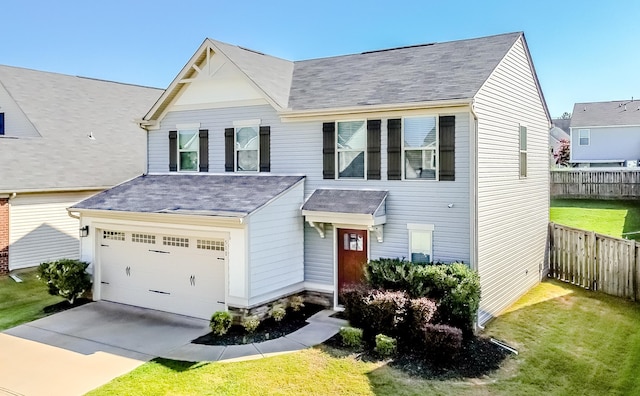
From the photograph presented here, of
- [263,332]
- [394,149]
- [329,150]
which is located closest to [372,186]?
[394,149]

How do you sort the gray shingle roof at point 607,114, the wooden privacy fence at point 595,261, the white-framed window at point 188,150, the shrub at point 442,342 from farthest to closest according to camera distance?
1. the gray shingle roof at point 607,114
2. the white-framed window at point 188,150
3. the wooden privacy fence at point 595,261
4. the shrub at point 442,342

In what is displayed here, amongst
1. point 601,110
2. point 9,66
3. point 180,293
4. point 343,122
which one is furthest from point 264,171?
point 601,110

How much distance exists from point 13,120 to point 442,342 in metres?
21.9

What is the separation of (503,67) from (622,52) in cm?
1629

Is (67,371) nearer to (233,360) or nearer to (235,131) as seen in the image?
(233,360)

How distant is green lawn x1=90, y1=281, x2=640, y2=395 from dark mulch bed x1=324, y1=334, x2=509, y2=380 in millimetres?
234

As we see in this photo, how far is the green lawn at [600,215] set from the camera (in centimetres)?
2145

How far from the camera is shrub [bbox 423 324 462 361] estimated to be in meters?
10.3

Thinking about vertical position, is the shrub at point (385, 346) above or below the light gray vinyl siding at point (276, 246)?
below

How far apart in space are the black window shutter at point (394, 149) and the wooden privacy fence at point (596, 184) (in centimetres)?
1685

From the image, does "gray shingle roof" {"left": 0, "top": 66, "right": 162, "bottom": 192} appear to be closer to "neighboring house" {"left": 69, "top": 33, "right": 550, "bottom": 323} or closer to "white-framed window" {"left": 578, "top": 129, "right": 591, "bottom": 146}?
"neighboring house" {"left": 69, "top": 33, "right": 550, "bottom": 323}

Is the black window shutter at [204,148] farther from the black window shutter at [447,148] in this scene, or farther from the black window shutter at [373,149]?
the black window shutter at [447,148]

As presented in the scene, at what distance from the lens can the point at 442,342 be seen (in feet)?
33.9

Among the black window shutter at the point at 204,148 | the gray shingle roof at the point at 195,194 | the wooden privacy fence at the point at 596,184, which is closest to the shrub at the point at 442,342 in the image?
the gray shingle roof at the point at 195,194
